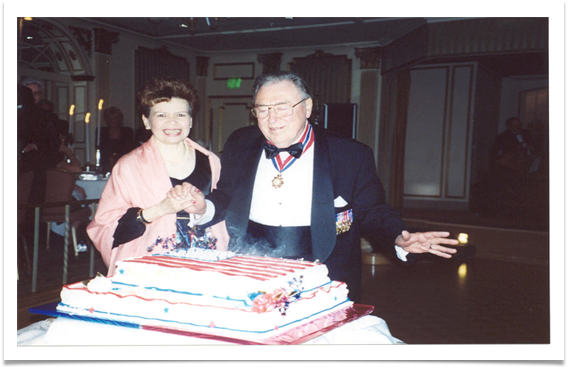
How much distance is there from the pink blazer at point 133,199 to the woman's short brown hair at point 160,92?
0.15 meters

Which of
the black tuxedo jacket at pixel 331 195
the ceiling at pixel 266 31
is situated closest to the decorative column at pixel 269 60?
the ceiling at pixel 266 31

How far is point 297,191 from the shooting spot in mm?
2031

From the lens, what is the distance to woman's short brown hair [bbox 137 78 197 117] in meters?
1.91

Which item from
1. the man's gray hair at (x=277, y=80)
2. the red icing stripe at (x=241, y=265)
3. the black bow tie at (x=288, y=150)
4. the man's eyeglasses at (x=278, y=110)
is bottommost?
the red icing stripe at (x=241, y=265)

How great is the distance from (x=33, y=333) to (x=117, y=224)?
1.55 ft

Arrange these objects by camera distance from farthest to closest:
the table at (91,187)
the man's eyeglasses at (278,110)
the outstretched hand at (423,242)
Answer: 1. the table at (91,187)
2. the man's eyeglasses at (278,110)
3. the outstretched hand at (423,242)

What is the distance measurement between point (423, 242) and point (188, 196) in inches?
34.0

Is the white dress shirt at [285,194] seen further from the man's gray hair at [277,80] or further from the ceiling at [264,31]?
the ceiling at [264,31]

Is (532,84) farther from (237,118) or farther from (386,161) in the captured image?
(237,118)

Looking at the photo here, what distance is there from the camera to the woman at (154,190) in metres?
1.88

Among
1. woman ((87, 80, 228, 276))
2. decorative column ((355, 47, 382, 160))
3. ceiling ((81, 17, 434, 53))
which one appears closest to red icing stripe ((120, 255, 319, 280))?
woman ((87, 80, 228, 276))

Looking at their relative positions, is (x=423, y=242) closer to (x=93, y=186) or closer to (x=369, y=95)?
(x=93, y=186)

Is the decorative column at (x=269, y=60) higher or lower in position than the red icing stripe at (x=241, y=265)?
higher

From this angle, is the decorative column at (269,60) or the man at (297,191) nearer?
the man at (297,191)
